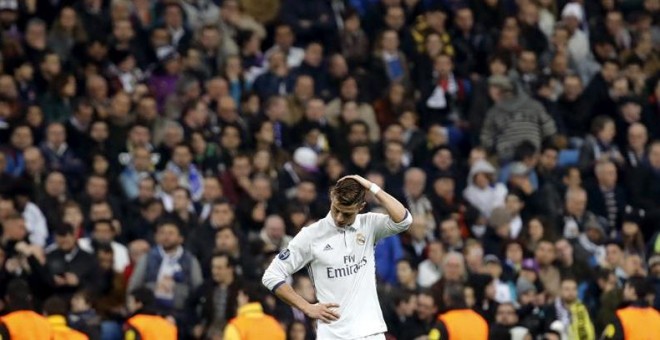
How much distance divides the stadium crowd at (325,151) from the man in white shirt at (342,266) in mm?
3436

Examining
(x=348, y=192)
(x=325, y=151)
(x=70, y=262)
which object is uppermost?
(x=325, y=151)

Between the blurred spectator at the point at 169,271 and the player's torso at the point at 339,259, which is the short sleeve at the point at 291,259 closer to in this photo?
the player's torso at the point at 339,259

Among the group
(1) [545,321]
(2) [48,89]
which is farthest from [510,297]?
(2) [48,89]

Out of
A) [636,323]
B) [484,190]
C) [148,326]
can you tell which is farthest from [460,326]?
[484,190]

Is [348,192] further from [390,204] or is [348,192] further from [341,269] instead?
[341,269]

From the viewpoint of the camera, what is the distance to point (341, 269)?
12984 millimetres

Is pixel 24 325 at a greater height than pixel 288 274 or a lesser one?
lesser

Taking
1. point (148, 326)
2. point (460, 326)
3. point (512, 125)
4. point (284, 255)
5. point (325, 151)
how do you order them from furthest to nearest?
point (512, 125) < point (325, 151) < point (148, 326) < point (460, 326) < point (284, 255)

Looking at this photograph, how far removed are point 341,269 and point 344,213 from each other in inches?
15.7

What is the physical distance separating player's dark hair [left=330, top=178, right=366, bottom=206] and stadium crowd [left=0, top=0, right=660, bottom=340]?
150 inches

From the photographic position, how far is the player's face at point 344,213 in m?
12.8

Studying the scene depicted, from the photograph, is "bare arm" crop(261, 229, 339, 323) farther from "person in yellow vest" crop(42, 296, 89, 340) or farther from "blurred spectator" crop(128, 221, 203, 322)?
"blurred spectator" crop(128, 221, 203, 322)

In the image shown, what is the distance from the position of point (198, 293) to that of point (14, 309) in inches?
117

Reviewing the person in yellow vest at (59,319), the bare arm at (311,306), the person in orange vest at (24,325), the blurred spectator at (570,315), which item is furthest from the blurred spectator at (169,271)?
the bare arm at (311,306)
